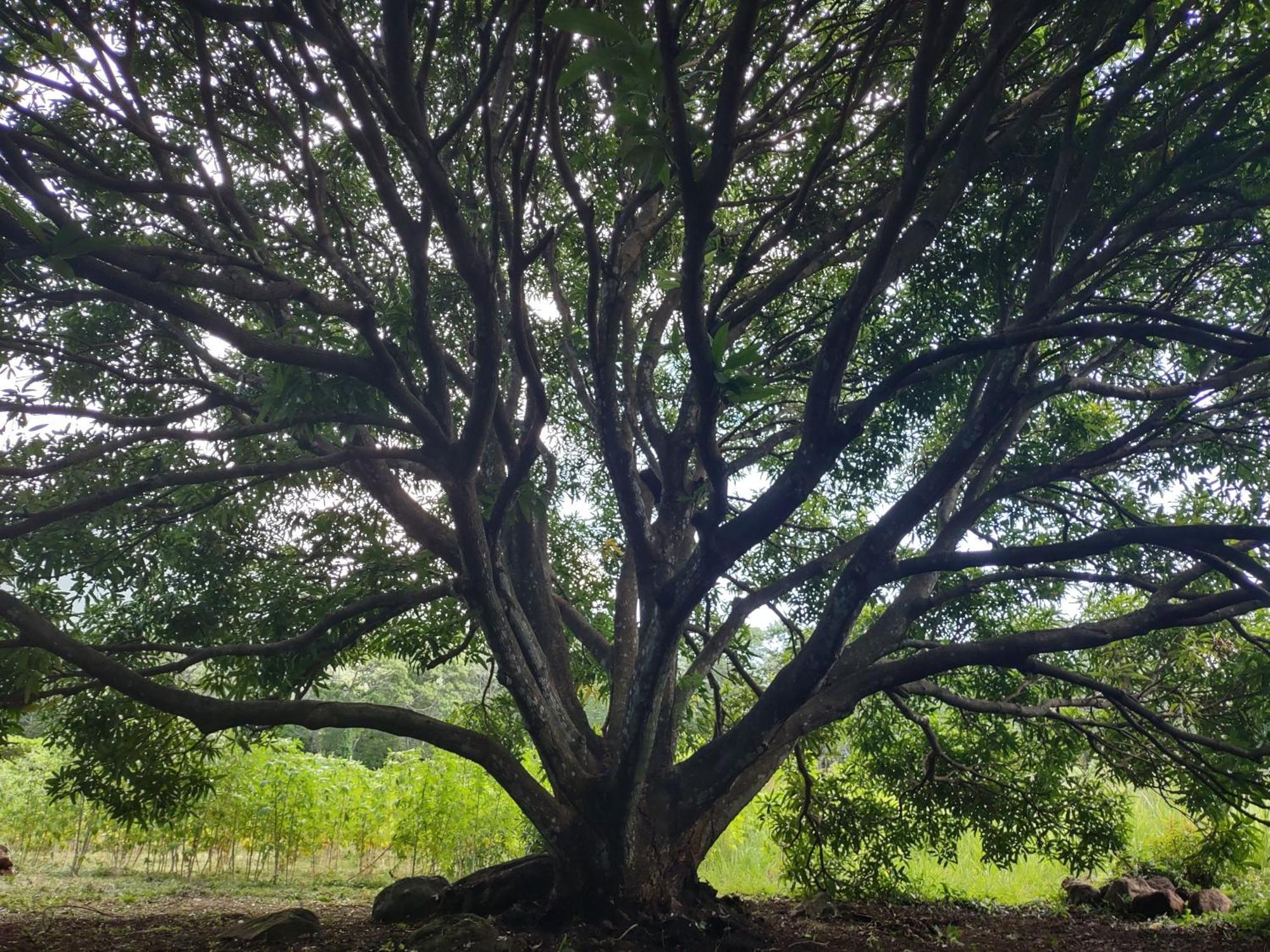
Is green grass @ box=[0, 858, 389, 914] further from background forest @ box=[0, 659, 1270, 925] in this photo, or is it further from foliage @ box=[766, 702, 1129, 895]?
foliage @ box=[766, 702, 1129, 895]

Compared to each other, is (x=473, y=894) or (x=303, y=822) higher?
(x=303, y=822)

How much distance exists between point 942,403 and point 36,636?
551 centimetres

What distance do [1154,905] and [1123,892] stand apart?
22cm

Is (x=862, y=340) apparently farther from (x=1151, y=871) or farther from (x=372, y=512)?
(x=1151, y=871)

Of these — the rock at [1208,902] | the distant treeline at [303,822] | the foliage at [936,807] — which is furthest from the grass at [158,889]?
the rock at [1208,902]

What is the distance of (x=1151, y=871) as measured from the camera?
8031 mm

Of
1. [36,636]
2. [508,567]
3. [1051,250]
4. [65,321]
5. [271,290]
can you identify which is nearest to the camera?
[36,636]

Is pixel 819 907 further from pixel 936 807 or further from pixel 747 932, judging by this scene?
pixel 747 932

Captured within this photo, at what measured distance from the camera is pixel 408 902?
17.1ft

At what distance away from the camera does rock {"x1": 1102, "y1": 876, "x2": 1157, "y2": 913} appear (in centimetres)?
667

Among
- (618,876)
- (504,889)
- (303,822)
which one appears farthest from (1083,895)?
(303,822)

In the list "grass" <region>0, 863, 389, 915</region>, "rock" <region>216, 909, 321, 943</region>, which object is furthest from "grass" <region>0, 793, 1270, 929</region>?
"rock" <region>216, 909, 321, 943</region>

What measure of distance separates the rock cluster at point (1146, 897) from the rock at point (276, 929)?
6.19 metres

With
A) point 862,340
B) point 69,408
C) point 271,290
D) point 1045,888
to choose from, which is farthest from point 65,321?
point 1045,888
